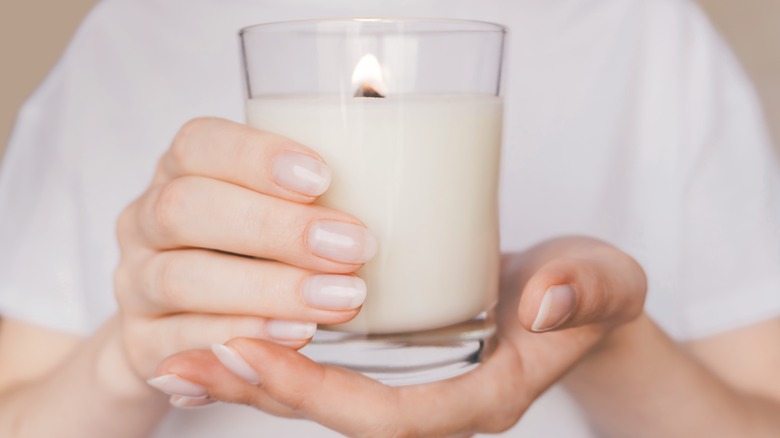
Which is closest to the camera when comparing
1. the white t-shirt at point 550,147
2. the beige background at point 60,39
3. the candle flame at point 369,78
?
the candle flame at point 369,78

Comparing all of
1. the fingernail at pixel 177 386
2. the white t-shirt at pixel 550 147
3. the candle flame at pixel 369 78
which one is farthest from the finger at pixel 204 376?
the white t-shirt at pixel 550 147

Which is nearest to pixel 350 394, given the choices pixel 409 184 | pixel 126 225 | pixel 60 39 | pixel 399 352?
pixel 399 352

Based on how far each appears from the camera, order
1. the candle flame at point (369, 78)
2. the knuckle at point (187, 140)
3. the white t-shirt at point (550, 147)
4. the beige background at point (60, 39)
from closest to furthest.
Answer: the candle flame at point (369, 78)
the knuckle at point (187, 140)
the white t-shirt at point (550, 147)
the beige background at point (60, 39)

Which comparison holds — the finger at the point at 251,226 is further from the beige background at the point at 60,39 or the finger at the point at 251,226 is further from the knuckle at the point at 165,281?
the beige background at the point at 60,39

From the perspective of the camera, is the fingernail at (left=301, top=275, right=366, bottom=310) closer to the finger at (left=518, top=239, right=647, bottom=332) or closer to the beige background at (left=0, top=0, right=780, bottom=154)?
the finger at (left=518, top=239, right=647, bottom=332)

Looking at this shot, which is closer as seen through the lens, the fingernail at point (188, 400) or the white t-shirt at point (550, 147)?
the fingernail at point (188, 400)

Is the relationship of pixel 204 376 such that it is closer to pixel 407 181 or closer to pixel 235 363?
pixel 235 363

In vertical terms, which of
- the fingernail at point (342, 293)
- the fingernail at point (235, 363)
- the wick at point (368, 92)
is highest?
the wick at point (368, 92)
